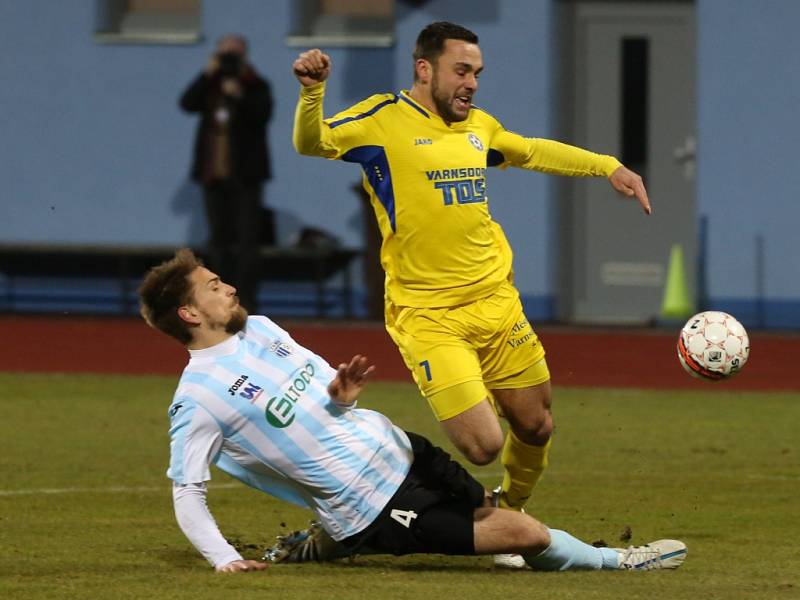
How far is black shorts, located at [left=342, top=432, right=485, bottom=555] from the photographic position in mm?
7324

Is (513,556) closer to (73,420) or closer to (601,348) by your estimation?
(73,420)

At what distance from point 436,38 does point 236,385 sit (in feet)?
6.96

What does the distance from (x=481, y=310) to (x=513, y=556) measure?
4.01 ft

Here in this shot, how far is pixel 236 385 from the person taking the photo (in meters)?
7.25

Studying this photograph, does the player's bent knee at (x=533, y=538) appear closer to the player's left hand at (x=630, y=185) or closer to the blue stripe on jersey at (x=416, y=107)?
the player's left hand at (x=630, y=185)

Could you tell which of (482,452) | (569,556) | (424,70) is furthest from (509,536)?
(424,70)

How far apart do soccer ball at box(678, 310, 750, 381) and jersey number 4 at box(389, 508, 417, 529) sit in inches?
81.4

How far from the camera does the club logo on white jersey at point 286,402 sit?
7.27 m

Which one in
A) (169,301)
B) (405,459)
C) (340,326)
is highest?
(169,301)

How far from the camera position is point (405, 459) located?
747 centimetres

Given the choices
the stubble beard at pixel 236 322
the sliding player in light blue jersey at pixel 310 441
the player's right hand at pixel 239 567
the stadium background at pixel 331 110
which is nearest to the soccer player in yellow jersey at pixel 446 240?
the sliding player in light blue jersey at pixel 310 441

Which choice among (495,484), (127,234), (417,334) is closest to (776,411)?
(495,484)

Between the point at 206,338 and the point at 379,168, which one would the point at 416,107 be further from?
the point at 206,338

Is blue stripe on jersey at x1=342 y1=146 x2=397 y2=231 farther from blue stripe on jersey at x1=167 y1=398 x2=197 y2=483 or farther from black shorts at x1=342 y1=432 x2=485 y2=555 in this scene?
blue stripe on jersey at x1=167 y1=398 x2=197 y2=483
